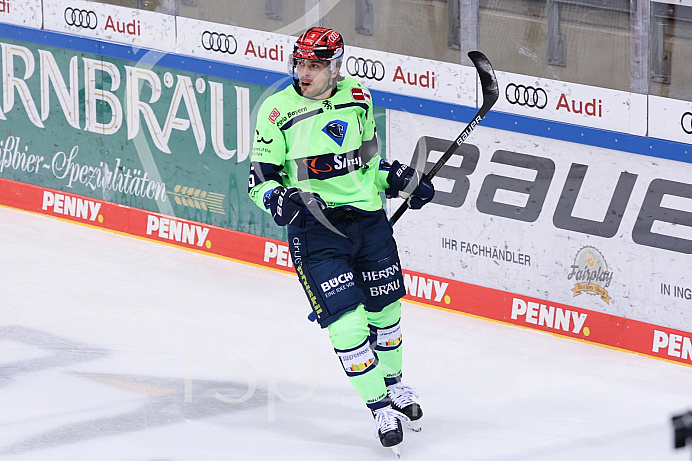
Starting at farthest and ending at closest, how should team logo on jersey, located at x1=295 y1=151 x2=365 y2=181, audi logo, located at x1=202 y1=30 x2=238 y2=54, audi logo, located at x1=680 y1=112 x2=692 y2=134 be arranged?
1. audi logo, located at x1=202 y1=30 x2=238 y2=54
2. audi logo, located at x1=680 y1=112 x2=692 y2=134
3. team logo on jersey, located at x1=295 y1=151 x2=365 y2=181

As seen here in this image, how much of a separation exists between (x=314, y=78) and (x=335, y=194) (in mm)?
497

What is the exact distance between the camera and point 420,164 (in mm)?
7625

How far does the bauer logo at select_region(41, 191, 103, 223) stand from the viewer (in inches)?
365

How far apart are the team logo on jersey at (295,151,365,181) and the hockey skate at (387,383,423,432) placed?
105 centimetres

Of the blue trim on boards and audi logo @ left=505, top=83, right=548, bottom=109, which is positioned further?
audi logo @ left=505, top=83, right=548, bottom=109

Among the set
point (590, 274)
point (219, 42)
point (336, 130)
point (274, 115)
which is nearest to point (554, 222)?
point (590, 274)

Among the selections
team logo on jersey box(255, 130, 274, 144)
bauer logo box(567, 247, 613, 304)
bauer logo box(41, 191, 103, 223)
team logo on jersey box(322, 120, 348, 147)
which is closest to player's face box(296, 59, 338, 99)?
team logo on jersey box(322, 120, 348, 147)

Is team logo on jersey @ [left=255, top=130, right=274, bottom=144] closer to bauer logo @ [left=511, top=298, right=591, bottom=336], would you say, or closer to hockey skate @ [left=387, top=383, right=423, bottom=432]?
hockey skate @ [left=387, top=383, right=423, bottom=432]

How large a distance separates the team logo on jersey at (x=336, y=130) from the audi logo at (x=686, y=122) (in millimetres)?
1903

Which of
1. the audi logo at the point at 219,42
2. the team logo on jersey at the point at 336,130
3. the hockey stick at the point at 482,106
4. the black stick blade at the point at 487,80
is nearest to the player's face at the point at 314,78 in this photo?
the team logo on jersey at the point at 336,130

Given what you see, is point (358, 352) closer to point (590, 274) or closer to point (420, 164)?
point (590, 274)

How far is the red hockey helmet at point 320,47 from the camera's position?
5371 mm

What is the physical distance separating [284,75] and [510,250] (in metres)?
1.88

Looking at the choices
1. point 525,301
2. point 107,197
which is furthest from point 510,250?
point 107,197
